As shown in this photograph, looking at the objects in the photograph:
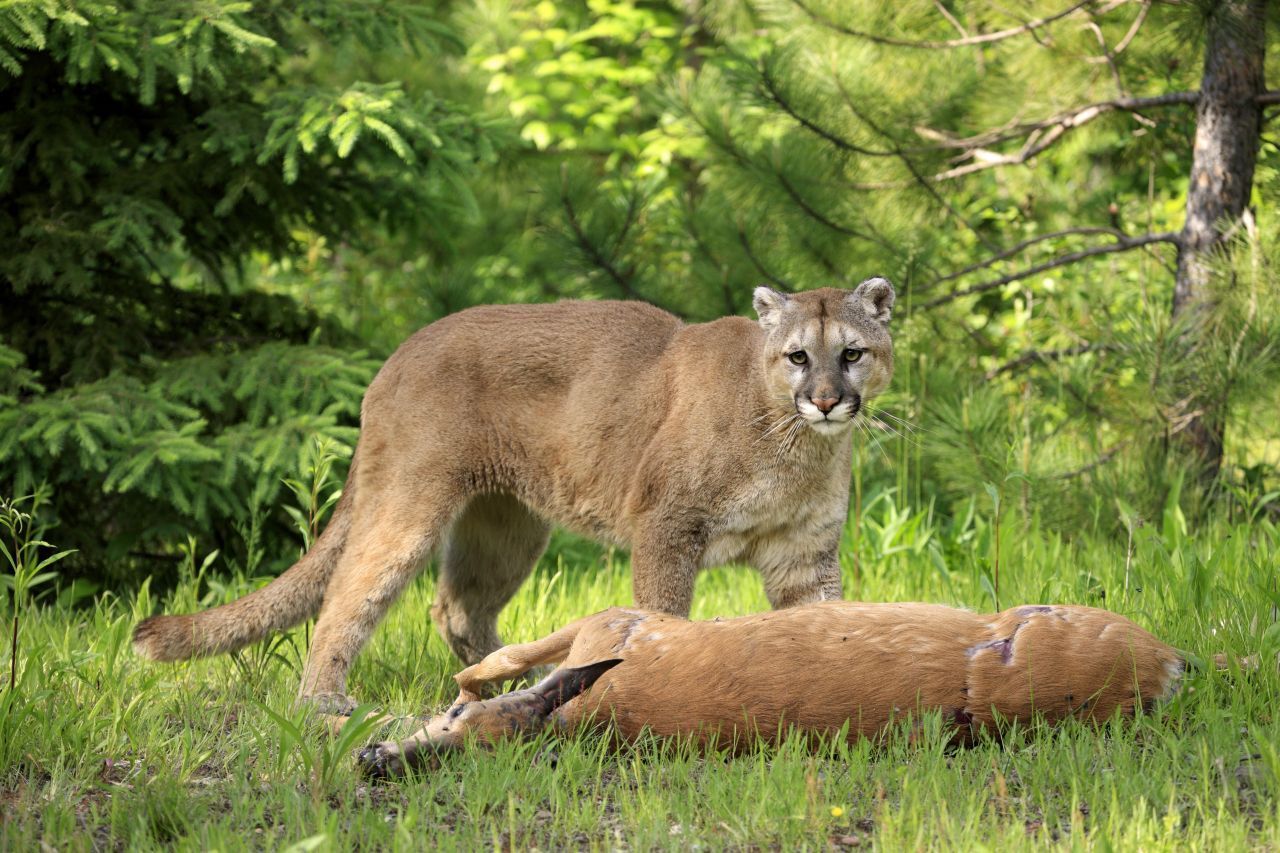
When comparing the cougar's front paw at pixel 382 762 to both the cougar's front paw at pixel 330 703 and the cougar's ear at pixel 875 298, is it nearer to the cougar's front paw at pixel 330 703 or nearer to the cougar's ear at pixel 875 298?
the cougar's front paw at pixel 330 703

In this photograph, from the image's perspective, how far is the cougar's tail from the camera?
5164mm

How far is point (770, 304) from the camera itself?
5.69 metres

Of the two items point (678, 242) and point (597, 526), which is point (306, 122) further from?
point (678, 242)

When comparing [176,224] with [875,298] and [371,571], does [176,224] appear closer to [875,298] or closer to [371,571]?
[371,571]

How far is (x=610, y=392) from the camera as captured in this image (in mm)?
5758

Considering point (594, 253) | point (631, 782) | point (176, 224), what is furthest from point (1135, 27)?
point (631, 782)

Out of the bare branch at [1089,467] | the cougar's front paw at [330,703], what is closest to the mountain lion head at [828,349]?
the bare branch at [1089,467]

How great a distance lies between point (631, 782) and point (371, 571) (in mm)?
1786

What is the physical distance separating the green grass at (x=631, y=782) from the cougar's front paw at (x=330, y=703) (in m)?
0.09

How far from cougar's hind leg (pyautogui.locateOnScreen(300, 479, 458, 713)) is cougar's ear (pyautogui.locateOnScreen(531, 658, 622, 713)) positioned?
4.36 feet

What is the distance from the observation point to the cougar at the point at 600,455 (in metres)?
5.36

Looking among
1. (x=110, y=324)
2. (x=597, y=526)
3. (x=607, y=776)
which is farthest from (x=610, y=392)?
(x=110, y=324)

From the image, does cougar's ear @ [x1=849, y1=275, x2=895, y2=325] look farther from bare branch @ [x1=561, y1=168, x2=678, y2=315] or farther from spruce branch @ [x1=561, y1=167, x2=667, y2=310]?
spruce branch @ [x1=561, y1=167, x2=667, y2=310]

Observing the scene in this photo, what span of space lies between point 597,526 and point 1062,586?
1988mm
